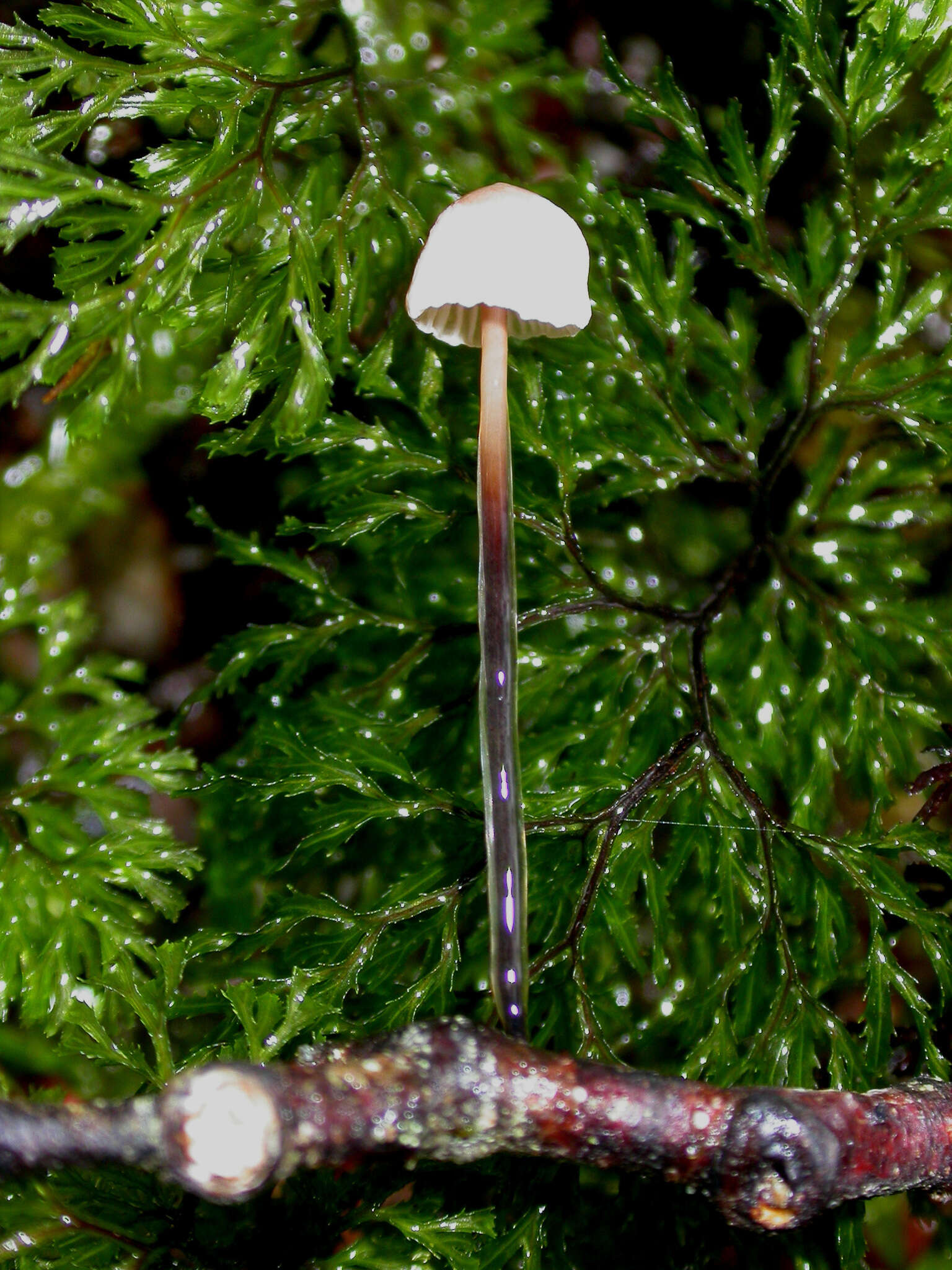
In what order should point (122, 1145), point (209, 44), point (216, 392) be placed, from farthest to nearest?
point (209, 44)
point (216, 392)
point (122, 1145)

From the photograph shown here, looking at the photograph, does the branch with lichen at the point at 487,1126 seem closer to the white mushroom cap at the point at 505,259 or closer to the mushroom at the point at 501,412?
the mushroom at the point at 501,412

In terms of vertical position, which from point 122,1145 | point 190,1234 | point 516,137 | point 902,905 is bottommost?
point 190,1234

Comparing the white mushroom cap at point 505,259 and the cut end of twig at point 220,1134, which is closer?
→ the cut end of twig at point 220,1134

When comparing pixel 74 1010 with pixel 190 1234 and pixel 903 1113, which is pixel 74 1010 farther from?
pixel 903 1113

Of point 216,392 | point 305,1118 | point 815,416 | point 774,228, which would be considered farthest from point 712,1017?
point 774,228

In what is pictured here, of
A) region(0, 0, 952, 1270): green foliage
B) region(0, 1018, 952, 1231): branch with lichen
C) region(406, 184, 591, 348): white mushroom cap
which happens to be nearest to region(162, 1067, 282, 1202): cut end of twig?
region(0, 1018, 952, 1231): branch with lichen

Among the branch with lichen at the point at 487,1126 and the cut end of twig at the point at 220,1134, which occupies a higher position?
the cut end of twig at the point at 220,1134

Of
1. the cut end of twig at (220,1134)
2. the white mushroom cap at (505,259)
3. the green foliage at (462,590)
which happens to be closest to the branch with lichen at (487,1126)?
the cut end of twig at (220,1134)

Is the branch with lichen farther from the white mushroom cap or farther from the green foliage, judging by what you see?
the white mushroom cap
